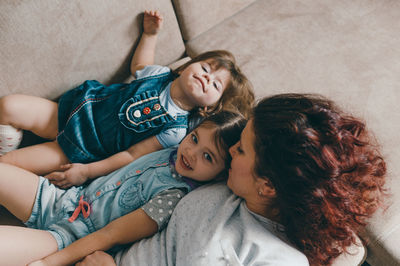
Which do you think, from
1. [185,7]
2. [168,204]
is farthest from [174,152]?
[185,7]

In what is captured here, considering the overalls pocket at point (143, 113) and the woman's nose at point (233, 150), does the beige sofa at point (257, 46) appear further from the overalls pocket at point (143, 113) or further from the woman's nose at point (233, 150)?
the woman's nose at point (233, 150)

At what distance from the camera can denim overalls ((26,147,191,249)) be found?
3.12 feet

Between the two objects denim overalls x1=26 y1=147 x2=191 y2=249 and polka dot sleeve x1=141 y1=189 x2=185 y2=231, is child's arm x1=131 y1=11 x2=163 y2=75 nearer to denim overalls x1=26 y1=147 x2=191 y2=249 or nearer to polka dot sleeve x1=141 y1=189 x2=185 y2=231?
denim overalls x1=26 y1=147 x2=191 y2=249

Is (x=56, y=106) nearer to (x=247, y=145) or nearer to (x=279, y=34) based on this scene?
(x=247, y=145)

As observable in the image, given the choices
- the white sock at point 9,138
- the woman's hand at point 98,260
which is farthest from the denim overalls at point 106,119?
the woman's hand at point 98,260

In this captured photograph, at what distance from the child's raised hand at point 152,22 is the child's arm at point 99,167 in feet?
1.29

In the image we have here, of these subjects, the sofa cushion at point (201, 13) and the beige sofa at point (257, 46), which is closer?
the beige sofa at point (257, 46)

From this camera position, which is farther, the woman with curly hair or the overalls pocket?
the overalls pocket

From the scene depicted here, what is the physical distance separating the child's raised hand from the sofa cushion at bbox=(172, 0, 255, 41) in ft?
0.51

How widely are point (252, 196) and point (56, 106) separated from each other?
2.46 feet

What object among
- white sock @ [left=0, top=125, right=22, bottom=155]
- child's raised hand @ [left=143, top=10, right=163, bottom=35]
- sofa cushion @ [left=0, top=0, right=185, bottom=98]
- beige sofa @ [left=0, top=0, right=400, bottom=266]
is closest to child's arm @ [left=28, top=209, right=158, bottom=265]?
beige sofa @ [left=0, top=0, right=400, bottom=266]

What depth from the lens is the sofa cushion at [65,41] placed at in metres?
0.96

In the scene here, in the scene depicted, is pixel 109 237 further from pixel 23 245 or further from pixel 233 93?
pixel 233 93

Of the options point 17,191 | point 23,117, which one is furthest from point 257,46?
point 17,191
